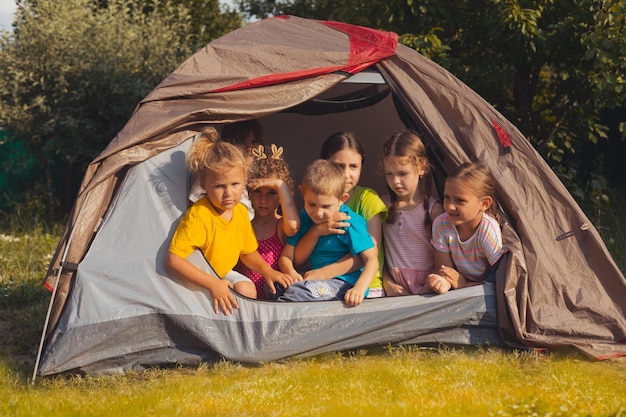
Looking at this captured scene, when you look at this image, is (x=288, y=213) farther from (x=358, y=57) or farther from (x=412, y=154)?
(x=358, y=57)

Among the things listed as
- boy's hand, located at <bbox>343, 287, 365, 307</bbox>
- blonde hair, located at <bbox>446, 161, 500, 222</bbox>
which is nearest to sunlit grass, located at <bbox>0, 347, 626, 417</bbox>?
boy's hand, located at <bbox>343, 287, 365, 307</bbox>

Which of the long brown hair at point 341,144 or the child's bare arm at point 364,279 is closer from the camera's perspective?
the child's bare arm at point 364,279

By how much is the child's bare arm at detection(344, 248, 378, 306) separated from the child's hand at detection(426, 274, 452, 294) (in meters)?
0.30

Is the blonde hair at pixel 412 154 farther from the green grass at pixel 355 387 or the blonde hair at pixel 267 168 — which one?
the green grass at pixel 355 387

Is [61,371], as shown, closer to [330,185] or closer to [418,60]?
[330,185]

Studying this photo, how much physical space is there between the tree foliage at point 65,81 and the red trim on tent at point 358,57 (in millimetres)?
4896

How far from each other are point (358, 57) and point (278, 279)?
1310 mm

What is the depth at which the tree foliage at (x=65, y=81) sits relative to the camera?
8844 millimetres

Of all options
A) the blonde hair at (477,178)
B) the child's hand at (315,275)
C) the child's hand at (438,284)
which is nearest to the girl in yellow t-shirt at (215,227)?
the child's hand at (315,275)

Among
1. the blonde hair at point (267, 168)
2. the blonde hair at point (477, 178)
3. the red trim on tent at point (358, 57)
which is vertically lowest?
the blonde hair at point (477, 178)

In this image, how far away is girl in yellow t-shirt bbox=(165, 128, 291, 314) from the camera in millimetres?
4055

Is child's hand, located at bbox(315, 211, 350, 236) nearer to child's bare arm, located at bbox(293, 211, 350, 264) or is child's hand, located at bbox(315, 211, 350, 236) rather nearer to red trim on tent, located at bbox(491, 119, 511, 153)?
child's bare arm, located at bbox(293, 211, 350, 264)

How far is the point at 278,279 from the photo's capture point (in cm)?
439

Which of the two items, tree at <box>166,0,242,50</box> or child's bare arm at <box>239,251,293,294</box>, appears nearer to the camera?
child's bare arm at <box>239,251,293,294</box>
